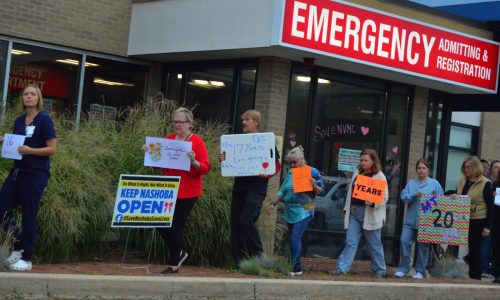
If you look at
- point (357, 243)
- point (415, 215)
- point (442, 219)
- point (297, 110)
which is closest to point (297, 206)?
point (357, 243)

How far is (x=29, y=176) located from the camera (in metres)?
7.70

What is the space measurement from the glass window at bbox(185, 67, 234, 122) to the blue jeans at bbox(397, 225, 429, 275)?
331 cm

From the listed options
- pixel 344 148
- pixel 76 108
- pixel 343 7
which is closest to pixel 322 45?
pixel 343 7

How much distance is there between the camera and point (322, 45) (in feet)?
38.4

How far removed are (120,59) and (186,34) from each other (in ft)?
5.06

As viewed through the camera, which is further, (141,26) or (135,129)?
(141,26)

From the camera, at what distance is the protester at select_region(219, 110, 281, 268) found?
9.36m

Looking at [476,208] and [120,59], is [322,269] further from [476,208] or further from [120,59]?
[120,59]

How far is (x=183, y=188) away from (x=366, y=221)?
3.06 metres

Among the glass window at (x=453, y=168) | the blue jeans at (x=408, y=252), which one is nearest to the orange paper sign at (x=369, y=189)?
the blue jeans at (x=408, y=252)

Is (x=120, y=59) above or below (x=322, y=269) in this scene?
above

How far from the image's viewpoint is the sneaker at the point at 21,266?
299 inches

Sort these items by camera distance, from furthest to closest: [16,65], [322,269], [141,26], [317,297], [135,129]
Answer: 1. [141,26]
2. [16,65]
3. [322,269]
4. [135,129]
5. [317,297]

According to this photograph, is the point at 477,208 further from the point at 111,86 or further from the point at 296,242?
the point at 111,86
